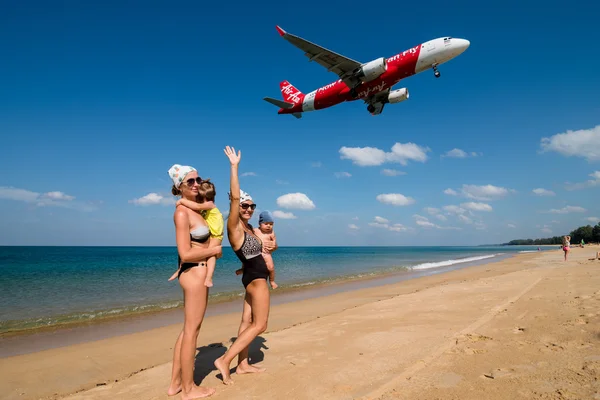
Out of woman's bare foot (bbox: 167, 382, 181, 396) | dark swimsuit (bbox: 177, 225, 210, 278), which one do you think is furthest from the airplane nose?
woman's bare foot (bbox: 167, 382, 181, 396)

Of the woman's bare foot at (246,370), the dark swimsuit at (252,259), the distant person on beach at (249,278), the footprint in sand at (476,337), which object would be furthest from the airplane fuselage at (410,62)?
the woman's bare foot at (246,370)

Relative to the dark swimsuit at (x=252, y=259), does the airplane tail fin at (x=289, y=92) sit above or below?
above

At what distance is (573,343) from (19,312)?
46.4ft

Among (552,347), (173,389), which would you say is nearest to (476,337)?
(552,347)

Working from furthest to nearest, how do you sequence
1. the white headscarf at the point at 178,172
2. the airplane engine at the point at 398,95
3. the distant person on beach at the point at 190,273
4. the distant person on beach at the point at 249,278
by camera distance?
the airplane engine at the point at 398,95
the distant person on beach at the point at 249,278
the white headscarf at the point at 178,172
the distant person on beach at the point at 190,273

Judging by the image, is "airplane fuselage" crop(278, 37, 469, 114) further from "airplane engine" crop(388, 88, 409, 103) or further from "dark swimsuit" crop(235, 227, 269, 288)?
"dark swimsuit" crop(235, 227, 269, 288)

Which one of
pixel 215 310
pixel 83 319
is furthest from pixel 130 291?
pixel 215 310

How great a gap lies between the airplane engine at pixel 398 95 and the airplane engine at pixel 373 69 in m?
2.17

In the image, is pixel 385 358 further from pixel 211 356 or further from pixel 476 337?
pixel 211 356

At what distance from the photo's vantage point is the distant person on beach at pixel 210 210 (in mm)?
3064

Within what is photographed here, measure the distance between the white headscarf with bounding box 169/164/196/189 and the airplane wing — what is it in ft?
45.2

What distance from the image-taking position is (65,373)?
4.91m

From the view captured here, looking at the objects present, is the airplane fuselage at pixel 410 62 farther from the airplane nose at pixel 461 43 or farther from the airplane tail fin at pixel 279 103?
the airplane tail fin at pixel 279 103

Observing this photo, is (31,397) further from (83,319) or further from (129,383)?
(83,319)
